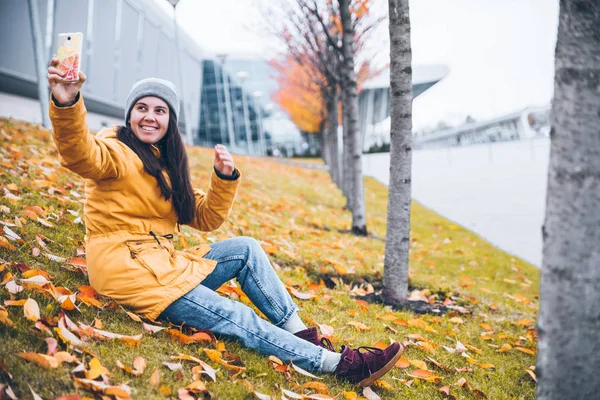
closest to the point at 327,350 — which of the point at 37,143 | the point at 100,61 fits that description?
the point at 37,143

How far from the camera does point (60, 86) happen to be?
2.24 m

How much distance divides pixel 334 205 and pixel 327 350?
32.4ft

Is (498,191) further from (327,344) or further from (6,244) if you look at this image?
(6,244)

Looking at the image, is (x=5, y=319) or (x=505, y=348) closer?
(x=5, y=319)

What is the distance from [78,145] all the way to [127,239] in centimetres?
57

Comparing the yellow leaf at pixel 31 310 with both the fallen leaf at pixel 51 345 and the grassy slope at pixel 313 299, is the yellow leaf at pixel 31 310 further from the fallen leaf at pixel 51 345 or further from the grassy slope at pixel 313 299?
the fallen leaf at pixel 51 345

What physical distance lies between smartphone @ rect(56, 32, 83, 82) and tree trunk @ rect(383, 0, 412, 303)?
2861mm

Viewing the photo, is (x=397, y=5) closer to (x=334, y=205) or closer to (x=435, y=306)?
(x=435, y=306)

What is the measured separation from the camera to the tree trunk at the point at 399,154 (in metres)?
4.38

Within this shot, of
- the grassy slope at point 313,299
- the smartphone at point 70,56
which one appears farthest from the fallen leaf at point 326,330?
the smartphone at point 70,56

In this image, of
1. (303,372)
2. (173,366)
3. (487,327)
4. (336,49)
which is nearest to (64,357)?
(173,366)

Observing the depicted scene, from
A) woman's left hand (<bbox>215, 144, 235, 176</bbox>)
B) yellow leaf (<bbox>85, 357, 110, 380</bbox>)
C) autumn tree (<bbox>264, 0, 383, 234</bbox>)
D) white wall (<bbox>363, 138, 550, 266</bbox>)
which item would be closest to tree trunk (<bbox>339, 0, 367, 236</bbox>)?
autumn tree (<bbox>264, 0, 383, 234</bbox>)

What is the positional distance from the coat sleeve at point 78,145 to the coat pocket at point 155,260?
422 mm

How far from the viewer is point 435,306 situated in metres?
4.80
